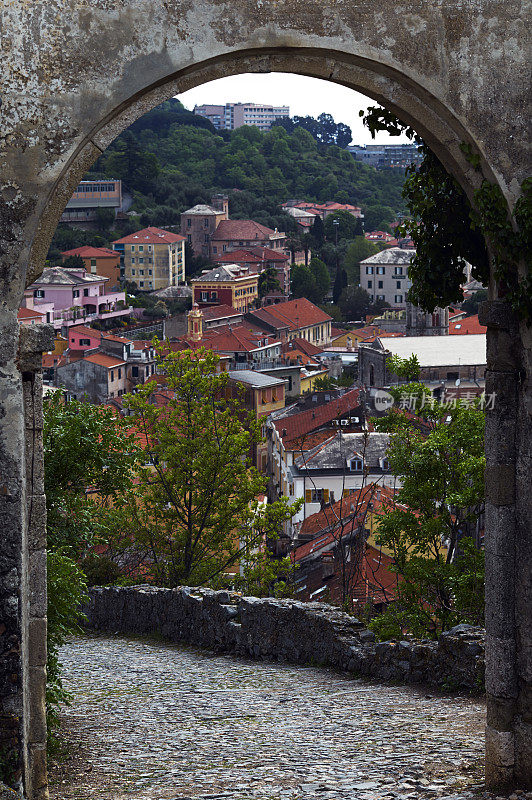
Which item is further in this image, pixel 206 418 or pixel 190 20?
pixel 206 418

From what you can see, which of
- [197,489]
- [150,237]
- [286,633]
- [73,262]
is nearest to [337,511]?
[197,489]

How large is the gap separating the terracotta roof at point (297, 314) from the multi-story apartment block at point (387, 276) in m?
13.2

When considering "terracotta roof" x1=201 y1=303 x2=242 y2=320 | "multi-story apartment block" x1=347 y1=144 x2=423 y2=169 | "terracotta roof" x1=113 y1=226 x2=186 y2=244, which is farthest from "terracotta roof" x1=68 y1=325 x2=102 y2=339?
"multi-story apartment block" x1=347 y1=144 x2=423 y2=169

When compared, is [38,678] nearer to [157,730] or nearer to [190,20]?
[157,730]

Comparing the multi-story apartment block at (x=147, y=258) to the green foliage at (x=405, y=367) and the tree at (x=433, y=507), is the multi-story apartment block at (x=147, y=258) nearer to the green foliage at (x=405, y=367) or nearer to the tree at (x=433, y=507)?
the green foliage at (x=405, y=367)

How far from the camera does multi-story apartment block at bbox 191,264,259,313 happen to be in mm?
75688

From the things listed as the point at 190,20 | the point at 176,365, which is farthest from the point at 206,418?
the point at 190,20

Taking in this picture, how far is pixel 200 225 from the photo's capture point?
9419 centimetres

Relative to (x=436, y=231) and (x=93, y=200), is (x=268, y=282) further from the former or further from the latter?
(x=436, y=231)

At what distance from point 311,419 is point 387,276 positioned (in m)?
47.5

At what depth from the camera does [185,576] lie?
53.5 feet

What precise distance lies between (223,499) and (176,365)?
7.73ft

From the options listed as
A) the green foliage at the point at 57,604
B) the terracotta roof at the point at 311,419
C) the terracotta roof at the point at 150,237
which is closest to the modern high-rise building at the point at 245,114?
the terracotta roof at the point at 150,237

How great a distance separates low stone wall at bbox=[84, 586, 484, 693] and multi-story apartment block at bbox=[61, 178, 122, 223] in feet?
261
